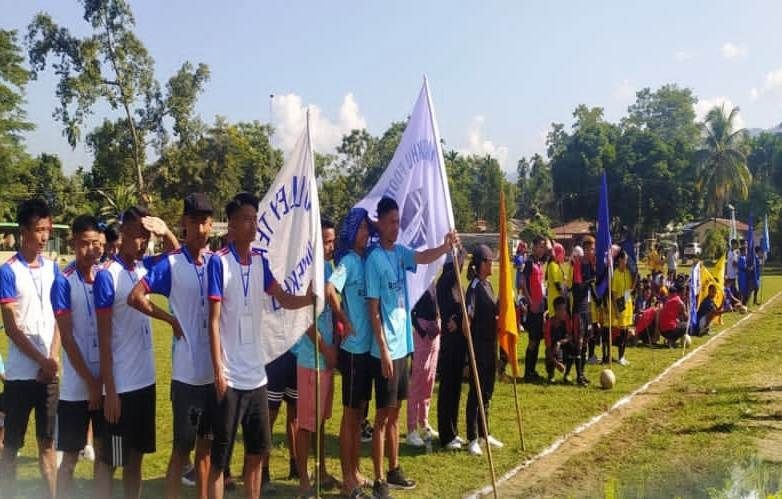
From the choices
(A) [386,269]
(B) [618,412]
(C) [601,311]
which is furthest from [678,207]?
(A) [386,269]

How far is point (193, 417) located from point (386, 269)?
177 cm

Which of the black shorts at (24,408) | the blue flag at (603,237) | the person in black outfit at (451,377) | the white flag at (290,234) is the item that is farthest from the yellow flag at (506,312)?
the blue flag at (603,237)

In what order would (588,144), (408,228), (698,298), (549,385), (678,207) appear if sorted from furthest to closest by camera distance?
(588,144) → (678,207) → (698,298) → (549,385) → (408,228)

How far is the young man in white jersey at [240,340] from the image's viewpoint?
13.4 feet

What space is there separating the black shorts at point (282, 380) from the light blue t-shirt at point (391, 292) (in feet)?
2.83

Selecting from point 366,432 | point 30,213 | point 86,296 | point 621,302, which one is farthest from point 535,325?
point 30,213

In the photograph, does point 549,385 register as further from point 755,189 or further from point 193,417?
point 755,189

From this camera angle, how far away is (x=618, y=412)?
319 inches

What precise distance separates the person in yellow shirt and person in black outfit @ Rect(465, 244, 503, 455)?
507 cm

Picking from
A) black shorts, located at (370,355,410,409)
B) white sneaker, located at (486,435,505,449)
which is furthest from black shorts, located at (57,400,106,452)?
white sneaker, located at (486,435,505,449)

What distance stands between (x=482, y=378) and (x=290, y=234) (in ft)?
9.53

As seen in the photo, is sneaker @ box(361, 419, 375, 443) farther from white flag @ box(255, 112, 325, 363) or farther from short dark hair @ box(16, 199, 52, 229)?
short dark hair @ box(16, 199, 52, 229)

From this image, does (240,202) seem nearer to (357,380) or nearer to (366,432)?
(357,380)

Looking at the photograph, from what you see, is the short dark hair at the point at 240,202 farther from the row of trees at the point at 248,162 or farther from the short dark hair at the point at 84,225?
the row of trees at the point at 248,162
